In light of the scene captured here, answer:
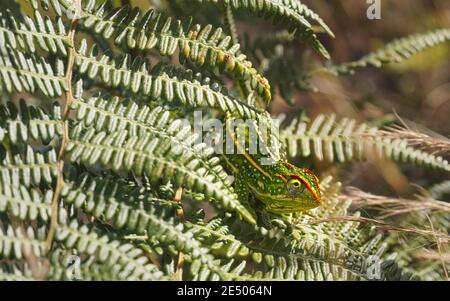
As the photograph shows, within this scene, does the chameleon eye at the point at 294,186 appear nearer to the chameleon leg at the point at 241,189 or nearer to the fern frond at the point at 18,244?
the chameleon leg at the point at 241,189

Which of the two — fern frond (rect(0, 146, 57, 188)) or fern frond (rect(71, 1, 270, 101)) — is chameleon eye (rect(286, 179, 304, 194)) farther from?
fern frond (rect(0, 146, 57, 188))

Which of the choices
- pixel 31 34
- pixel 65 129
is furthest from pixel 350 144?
pixel 31 34

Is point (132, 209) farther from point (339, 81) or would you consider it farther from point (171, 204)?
point (339, 81)

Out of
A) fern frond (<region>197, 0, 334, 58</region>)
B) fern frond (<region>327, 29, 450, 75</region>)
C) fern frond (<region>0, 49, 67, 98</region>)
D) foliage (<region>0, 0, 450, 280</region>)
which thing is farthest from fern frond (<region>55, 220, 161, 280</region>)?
fern frond (<region>327, 29, 450, 75</region>)

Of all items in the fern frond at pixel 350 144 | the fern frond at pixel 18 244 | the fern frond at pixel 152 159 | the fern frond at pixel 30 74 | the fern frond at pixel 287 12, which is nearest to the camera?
the fern frond at pixel 18 244

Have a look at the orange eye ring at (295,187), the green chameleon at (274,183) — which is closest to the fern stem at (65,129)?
the green chameleon at (274,183)

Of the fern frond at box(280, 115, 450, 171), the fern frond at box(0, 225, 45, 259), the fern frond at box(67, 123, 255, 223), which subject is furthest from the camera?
the fern frond at box(280, 115, 450, 171)
